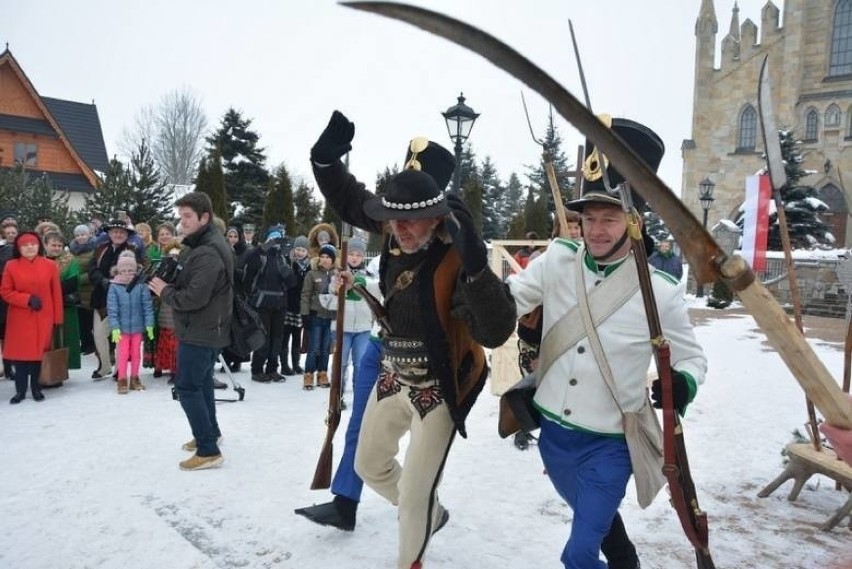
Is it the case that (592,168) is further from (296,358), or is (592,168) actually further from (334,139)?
(296,358)

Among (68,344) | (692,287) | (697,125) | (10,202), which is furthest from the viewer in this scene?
(697,125)

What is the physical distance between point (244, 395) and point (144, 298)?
1.66m

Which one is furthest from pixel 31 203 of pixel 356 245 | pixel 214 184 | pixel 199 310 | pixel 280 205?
pixel 199 310

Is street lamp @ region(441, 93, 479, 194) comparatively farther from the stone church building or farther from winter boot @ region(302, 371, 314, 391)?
the stone church building

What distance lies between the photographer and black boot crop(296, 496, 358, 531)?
371 cm

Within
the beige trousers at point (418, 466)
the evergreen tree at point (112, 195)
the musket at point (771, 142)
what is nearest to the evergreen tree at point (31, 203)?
the evergreen tree at point (112, 195)

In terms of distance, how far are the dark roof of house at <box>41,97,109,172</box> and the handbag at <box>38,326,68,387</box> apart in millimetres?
26852

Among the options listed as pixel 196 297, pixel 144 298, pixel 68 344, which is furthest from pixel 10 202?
pixel 196 297

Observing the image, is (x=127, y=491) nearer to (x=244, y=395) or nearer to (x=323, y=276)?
(x=244, y=395)

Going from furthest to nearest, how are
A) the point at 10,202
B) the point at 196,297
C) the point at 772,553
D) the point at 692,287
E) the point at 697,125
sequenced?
the point at 697,125, the point at 692,287, the point at 10,202, the point at 196,297, the point at 772,553

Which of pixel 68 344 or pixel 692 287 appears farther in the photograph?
pixel 692 287

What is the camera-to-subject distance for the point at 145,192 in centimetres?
1655

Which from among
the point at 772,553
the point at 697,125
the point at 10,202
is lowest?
the point at 772,553

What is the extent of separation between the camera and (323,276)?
7.88m
